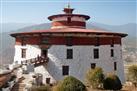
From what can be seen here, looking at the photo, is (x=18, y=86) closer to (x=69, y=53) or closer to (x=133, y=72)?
(x=69, y=53)

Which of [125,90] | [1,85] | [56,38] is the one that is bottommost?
[125,90]

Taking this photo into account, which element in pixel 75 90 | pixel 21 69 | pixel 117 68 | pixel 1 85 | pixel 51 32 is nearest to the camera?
pixel 75 90

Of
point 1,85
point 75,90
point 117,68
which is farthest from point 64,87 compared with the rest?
point 117,68

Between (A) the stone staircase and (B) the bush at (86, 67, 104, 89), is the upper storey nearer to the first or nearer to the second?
(B) the bush at (86, 67, 104, 89)

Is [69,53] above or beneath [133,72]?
above

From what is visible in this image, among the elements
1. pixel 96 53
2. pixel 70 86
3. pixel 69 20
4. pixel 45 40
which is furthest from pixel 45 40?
pixel 70 86

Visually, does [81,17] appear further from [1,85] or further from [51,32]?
[1,85]

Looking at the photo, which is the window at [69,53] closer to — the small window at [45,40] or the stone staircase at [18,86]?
the small window at [45,40]

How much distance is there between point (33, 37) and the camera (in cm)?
4084

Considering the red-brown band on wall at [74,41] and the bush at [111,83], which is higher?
the red-brown band on wall at [74,41]

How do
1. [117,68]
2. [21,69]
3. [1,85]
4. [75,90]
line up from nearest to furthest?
[75,90]
[1,85]
[21,69]
[117,68]

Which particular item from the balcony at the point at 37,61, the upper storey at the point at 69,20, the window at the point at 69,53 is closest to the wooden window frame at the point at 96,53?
the window at the point at 69,53

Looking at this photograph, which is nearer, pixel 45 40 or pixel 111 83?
pixel 111 83

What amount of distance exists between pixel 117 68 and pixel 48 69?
1007cm
